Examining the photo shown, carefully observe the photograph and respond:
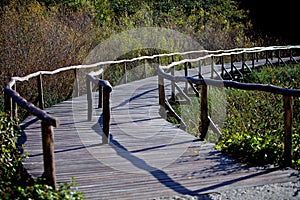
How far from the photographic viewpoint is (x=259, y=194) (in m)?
4.85

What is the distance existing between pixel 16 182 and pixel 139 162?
137cm

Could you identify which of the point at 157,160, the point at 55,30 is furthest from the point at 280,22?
the point at 157,160

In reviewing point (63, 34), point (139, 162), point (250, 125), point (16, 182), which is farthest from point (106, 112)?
point (63, 34)

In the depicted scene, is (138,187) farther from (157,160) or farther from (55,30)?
(55,30)

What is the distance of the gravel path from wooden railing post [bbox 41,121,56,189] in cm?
100

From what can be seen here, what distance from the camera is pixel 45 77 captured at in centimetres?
1243

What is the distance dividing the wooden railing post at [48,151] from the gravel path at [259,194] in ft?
3.27

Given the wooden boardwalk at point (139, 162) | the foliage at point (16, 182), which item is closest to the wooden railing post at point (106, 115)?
the wooden boardwalk at point (139, 162)

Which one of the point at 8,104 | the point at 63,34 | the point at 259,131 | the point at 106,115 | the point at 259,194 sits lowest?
the point at 259,131

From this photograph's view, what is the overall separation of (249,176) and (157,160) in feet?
3.82

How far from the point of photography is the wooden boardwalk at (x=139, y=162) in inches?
200

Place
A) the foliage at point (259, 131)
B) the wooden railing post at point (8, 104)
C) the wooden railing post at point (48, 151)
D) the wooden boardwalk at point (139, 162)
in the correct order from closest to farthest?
the wooden railing post at point (48, 151) < the wooden boardwalk at point (139, 162) < the foliage at point (259, 131) < the wooden railing post at point (8, 104)

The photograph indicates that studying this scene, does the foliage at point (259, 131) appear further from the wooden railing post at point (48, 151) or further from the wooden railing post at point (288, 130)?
the wooden railing post at point (48, 151)

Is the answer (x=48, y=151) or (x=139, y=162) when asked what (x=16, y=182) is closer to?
(x=48, y=151)
